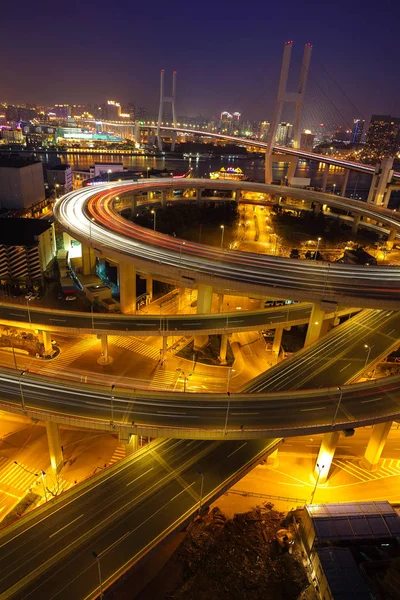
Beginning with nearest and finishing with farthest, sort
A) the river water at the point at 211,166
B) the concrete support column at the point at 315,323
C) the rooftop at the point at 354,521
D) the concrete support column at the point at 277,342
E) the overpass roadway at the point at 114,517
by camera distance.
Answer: the overpass roadway at the point at 114,517 → the rooftop at the point at 354,521 → the concrete support column at the point at 315,323 → the concrete support column at the point at 277,342 → the river water at the point at 211,166

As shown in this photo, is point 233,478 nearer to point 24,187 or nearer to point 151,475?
point 151,475

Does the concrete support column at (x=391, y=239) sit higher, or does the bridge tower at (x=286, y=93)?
the bridge tower at (x=286, y=93)

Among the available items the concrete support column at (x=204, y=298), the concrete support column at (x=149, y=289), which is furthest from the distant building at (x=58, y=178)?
the concrete support column at (x=204, y=298)

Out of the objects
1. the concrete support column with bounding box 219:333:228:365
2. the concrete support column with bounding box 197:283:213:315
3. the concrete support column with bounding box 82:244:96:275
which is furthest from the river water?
the concrete support column with bounding box 219:333:228:365

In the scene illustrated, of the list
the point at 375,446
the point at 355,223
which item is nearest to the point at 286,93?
the point at 355,223

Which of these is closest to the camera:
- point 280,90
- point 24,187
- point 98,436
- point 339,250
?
point 98,436

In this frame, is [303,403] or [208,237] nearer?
[303,403]

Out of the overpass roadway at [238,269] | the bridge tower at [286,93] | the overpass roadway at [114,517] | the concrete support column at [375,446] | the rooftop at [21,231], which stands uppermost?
the bridge tower at [286,93]

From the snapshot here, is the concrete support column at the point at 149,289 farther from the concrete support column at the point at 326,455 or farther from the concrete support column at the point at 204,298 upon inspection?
the concrete support column at the point at 326,455

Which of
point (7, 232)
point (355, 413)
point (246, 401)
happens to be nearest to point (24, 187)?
point (7, 232)
